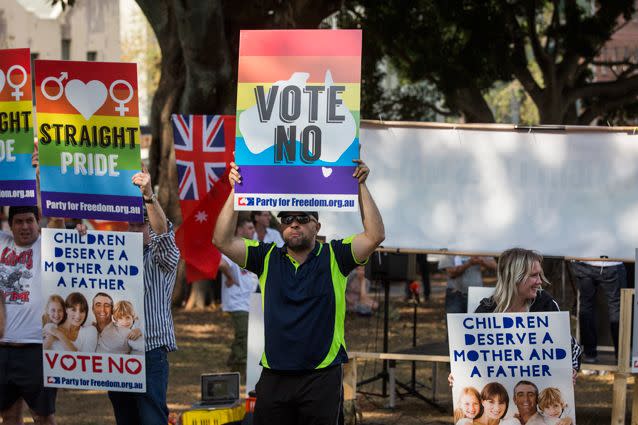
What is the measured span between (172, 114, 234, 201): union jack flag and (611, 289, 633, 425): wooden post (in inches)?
200

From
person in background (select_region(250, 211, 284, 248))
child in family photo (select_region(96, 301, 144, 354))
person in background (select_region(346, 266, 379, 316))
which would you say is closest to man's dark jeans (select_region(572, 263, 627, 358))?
person in background (select_region(250, 211, 284, 248))

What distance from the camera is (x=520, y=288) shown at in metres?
7.06

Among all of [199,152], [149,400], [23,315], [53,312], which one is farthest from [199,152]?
[149,400]

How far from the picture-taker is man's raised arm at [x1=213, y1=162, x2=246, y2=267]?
6.87 metres

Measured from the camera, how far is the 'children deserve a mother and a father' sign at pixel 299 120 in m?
6.78

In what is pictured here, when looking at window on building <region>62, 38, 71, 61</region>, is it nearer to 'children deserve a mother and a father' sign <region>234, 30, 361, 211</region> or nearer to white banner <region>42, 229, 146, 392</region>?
white banner <region>42, 229, 146, 392</region>

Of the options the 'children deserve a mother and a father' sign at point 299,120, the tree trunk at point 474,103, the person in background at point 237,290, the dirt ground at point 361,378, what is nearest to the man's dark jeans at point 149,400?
the 'children deserve a mother and a father' sign at point 299,120

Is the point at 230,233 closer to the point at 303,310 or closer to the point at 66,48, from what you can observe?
the point at 303,310

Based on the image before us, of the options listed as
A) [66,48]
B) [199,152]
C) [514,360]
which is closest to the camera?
[514,360]

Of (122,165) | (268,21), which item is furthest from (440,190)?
(268,21)

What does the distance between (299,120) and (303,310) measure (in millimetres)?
1066

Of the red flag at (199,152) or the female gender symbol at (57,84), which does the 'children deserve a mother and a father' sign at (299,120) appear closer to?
the female gender symbol at (57,84)

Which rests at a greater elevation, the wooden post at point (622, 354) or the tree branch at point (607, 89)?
the tree branch at point (607, 89)

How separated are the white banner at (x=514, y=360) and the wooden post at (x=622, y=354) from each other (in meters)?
3.00
